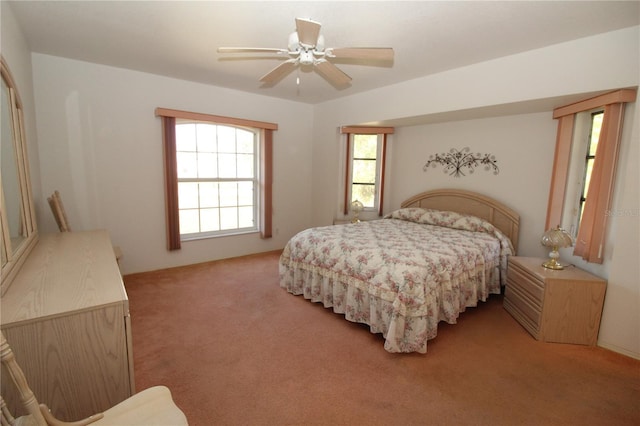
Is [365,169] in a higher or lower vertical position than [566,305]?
higher

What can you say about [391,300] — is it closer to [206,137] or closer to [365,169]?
[365,169]

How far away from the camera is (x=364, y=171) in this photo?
4.85 meters

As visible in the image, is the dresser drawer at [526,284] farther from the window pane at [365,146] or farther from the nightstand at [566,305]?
the window pane at [365,146]

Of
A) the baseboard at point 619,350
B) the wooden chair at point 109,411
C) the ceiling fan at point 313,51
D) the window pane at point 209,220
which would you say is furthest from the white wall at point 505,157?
the wooden chair at point 109,411

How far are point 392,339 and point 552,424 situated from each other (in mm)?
964

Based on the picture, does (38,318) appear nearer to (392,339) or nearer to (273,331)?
(273,331)

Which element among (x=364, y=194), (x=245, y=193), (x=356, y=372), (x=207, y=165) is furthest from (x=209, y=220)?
(x=356, y=372)

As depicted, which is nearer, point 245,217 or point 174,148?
point 174,148

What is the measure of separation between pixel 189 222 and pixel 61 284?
2915 millimetres

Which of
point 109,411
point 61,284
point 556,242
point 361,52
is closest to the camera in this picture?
point 109,411

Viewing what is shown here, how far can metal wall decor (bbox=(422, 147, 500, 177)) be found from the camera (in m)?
3.72

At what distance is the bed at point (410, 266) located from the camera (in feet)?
7.43

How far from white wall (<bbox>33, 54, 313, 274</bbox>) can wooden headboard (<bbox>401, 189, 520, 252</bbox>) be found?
2.73 metres

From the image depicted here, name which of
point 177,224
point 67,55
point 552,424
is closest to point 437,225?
point 552,424
